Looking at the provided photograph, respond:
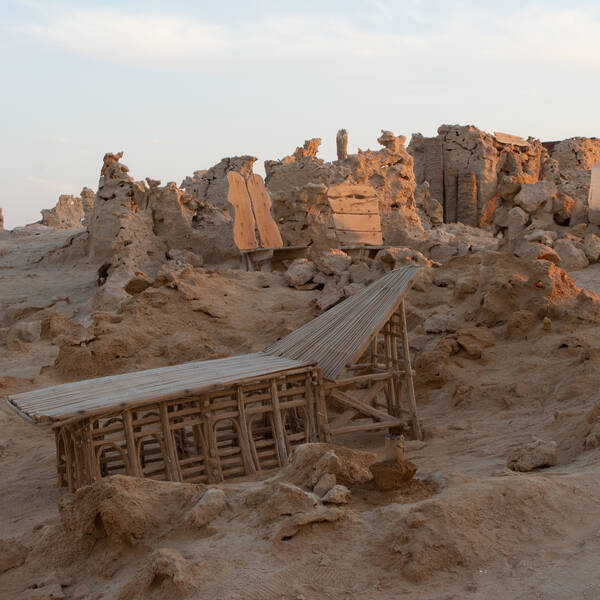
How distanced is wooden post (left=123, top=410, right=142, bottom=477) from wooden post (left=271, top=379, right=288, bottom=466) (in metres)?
1.40

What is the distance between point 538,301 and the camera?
9.45 m

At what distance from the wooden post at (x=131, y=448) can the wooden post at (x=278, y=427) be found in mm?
1396

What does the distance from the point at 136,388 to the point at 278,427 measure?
145 centimetres

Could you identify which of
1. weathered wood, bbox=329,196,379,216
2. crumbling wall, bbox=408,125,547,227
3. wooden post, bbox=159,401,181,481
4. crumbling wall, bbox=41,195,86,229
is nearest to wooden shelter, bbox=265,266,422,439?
wooden post, bbox=159,401,181,481

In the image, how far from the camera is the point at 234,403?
6.79m

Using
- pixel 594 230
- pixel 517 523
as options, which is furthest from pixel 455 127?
pixel 517 523

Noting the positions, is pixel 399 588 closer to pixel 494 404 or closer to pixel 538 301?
pixel 494 404

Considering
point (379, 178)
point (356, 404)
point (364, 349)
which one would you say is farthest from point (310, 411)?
point (379, 178)

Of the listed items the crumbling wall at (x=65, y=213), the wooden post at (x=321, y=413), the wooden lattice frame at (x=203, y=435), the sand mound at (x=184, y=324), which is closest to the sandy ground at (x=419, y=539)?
the wooden lattice frame at (x=203, y=435)

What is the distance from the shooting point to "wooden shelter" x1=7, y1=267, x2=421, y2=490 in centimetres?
632

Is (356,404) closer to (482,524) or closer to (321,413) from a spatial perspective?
(321,413)

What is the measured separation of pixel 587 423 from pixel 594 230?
7444 millimetres

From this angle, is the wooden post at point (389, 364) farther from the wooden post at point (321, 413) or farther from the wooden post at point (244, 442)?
the wooden post at point (244, 442)

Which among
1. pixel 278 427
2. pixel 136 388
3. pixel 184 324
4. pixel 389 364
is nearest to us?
pixel 136 388
